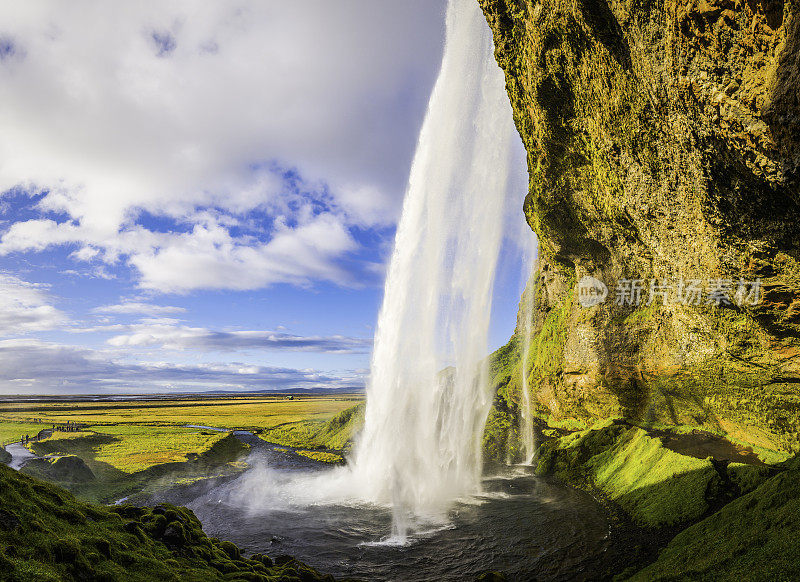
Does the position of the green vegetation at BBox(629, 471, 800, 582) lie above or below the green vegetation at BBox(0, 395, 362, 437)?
above

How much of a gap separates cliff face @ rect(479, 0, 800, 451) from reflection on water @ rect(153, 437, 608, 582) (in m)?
11.2

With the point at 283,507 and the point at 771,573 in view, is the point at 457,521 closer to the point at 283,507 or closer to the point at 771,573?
the point at 283,507

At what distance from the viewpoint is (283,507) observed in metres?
23.4

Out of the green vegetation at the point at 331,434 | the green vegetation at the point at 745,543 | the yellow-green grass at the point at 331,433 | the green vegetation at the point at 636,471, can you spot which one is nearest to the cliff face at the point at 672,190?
the green vegetation at the point at 636,471

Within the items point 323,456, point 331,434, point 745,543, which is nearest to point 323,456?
point 323,456

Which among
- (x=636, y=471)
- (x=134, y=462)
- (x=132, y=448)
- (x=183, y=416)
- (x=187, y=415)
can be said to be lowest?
(x=187, y=415)

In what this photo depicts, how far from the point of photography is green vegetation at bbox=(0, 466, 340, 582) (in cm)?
838

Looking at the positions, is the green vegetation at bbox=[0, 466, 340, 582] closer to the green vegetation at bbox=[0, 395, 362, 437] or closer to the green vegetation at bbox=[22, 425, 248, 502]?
the green vegetation at bbox=[22, 425, 248, 502]

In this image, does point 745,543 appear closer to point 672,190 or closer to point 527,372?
point 672,190

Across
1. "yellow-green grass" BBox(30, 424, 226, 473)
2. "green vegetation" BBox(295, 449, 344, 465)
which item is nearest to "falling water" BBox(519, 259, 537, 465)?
"green vegetation" BBox(295, 449, 344, 465)

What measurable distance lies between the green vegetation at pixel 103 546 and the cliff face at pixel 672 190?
77.5 feet

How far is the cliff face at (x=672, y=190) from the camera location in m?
13.6

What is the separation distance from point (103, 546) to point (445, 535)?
14300 millimetres

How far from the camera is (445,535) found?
18125 millimetres
